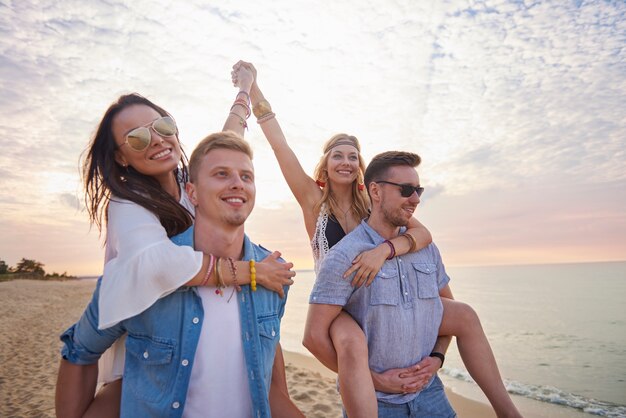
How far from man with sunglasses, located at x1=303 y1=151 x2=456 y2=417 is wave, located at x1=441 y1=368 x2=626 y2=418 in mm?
6279

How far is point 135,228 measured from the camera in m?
2.06

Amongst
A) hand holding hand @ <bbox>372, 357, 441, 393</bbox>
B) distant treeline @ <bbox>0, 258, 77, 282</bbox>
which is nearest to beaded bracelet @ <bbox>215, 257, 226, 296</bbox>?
hand holding hand @ <bbox>372, 357, 441, 393</bbox>

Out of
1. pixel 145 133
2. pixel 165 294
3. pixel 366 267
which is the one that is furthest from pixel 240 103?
pixel 165 294

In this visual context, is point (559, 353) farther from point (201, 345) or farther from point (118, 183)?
point (118, 183)

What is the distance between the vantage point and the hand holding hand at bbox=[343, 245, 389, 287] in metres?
3.04

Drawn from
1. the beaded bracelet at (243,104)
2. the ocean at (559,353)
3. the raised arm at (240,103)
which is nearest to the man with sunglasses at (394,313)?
the raised arm at (240,103)

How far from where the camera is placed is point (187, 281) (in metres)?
2.01

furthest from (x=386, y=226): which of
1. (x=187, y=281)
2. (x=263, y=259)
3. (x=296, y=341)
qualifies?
(x=296, y=341)

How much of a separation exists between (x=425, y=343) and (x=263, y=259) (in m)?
1.59

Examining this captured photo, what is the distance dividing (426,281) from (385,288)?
0.40 metres

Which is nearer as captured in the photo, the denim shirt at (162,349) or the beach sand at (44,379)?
the denim shirt at (162,349)

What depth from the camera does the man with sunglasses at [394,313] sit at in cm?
303

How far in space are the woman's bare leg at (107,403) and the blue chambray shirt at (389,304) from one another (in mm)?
1407

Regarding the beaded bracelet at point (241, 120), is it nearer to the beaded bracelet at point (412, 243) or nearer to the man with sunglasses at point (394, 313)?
the man with sunglasses at point (394, 313)
